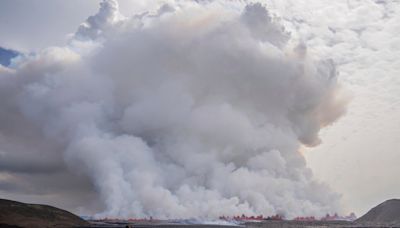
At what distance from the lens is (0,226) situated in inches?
7205

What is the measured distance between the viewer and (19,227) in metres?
191

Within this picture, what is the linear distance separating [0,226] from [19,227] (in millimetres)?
9759
